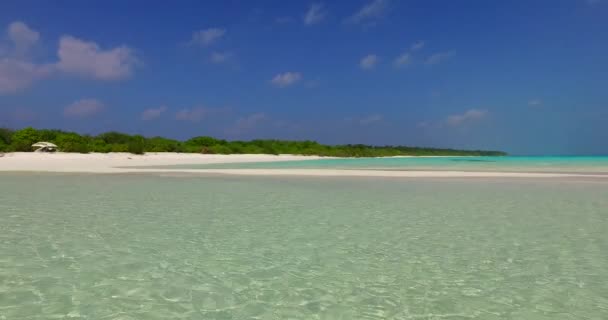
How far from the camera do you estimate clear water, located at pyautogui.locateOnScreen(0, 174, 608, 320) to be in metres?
4.12

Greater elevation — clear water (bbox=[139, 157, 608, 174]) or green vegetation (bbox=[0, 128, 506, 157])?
green vegetation (bbox=[0, 128, 506, 157])

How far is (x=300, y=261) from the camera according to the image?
19.0ft

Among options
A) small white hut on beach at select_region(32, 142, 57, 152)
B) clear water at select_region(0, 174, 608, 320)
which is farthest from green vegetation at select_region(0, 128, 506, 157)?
clear water at select_region(0, 174, 608, 320)

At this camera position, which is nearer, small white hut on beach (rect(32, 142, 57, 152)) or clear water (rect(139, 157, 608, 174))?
clear water (rect(139, 157, 608, 174))

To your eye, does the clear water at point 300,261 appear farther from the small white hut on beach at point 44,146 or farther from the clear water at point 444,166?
the small white hut on beach at point 44,146

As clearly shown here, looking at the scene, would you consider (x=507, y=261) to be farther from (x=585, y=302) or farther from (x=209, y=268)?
(x=209, y=268)

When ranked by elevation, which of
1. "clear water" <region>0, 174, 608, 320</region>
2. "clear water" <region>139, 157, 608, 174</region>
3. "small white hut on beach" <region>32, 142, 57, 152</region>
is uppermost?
"small white hut on beach" <region>32, 142, 57, 152</region>

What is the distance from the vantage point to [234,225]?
8.34 m

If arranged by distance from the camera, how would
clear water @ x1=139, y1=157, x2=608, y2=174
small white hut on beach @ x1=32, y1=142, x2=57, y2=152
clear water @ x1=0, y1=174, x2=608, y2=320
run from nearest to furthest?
clear water @ x1=0, y1=174, x2=608, y2=320 < clear water @ x1=139, y1=157, x2=608, y2=174 < small white hut on beach @ x1=32, y1=142, x2=57, y2=152

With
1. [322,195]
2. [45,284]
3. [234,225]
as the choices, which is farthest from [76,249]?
[322,195]

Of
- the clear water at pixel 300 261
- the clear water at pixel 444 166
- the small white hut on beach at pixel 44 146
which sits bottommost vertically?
the clear water at pixel 300 261

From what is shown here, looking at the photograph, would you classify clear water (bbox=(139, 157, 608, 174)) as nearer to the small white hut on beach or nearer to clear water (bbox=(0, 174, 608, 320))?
the small white hut on beach

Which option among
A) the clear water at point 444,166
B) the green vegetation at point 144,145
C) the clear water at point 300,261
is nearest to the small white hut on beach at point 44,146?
the green vegetation at point 144,145

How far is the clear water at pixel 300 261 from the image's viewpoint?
13.5ft
